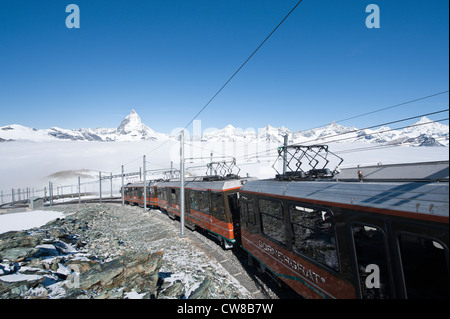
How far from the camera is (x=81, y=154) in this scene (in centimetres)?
11606

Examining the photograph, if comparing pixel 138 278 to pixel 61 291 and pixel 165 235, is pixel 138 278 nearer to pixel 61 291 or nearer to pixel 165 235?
pixel 61 291

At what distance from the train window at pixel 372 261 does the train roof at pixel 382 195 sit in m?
0.43

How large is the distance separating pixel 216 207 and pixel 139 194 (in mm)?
20447

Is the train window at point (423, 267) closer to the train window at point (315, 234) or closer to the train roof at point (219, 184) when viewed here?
the train window at point (315, 234)

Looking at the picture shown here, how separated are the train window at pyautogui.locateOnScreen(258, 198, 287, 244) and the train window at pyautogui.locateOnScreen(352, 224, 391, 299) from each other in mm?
1948

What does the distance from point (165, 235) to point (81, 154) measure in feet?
418

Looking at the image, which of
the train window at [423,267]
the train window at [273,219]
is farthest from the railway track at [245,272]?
the train window at [423,267]

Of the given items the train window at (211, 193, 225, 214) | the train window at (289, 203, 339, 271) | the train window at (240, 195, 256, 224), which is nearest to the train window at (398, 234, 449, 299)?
the train window at (289, 203, 339, 271)

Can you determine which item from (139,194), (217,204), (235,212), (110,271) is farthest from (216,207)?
(139,194)

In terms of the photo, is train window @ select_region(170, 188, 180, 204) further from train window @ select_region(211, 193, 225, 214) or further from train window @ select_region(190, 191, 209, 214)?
train window @ select_region(211, 193, 225, 214)

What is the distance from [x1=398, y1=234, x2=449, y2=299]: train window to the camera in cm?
265

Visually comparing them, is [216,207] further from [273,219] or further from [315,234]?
[315,234]

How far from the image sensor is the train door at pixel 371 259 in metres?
3.03
